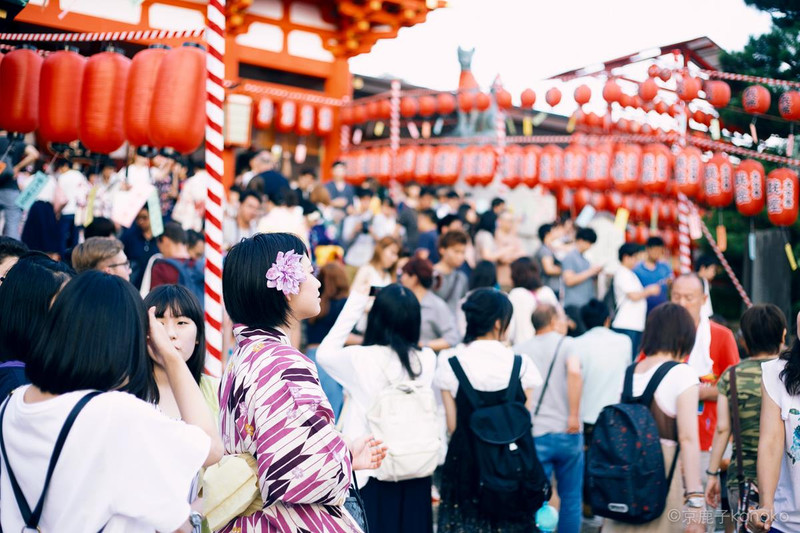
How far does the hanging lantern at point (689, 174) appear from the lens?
10375 millimetres

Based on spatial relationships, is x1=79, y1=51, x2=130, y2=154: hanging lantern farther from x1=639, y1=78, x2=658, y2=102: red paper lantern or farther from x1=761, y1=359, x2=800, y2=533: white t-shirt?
x1=639, y1=78, x2=658, y2=102: red paper lantern

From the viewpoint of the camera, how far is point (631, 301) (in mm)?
8297

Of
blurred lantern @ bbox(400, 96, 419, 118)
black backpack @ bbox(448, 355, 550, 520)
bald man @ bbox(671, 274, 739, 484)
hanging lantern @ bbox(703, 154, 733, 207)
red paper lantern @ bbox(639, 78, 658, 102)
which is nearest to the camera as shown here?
black backpack @ bbox(448, 355, 550, 520)

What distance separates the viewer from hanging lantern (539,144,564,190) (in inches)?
547

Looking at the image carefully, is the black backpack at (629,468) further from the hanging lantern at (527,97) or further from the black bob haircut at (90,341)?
the hanging lantern at (527,97)

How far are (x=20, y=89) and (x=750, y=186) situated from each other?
790cm

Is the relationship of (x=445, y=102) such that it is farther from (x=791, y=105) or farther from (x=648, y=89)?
(x=791, y=105)

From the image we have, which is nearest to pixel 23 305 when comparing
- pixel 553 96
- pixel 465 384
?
pixel 465 384

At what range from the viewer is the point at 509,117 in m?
18.8

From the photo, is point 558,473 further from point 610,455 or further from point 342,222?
point 342,222

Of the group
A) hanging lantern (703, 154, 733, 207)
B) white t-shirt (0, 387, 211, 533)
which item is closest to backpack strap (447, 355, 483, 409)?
white t-shirt (0, 387, 211, 533)

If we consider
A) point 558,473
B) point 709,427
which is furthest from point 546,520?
point 709,427

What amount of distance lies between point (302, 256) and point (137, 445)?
0.92 metres

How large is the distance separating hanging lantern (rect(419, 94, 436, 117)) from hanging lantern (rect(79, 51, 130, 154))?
33.4ft
